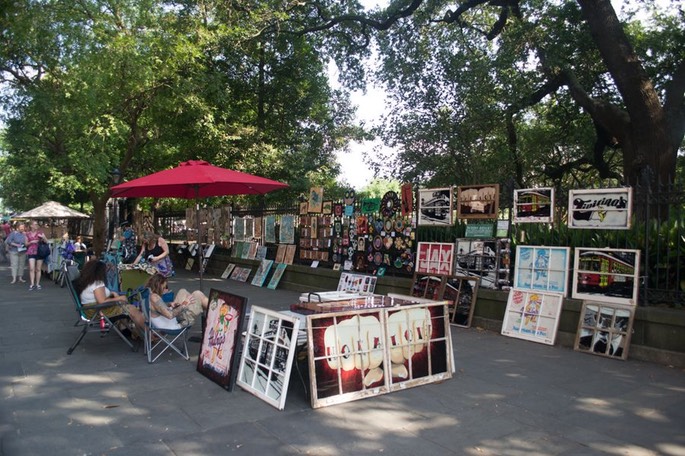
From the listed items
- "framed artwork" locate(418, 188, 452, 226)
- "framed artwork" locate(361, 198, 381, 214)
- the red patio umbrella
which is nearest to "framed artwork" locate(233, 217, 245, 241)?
"framed artwork" locate(361, 198, 381, 214)

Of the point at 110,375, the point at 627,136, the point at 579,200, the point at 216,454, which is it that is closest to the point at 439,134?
the point at 627,136

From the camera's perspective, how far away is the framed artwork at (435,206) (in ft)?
30.3

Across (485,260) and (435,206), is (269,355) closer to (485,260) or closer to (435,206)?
(485,260)

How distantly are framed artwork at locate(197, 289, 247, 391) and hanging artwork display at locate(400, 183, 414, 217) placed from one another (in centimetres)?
520

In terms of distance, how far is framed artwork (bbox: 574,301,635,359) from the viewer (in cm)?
655

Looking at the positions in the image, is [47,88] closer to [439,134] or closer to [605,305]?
[439,134]

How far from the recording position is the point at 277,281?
43.3 feet

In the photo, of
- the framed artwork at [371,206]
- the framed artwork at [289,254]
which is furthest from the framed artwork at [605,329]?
the framed artwork at [289,254]

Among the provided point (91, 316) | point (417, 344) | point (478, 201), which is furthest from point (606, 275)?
point (91, 316)

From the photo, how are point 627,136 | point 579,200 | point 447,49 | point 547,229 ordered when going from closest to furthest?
1. point 579,200
2. point 547,229
3. point 627,136
4. point 447,49

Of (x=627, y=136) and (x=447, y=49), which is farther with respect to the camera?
(x=447, y=49)

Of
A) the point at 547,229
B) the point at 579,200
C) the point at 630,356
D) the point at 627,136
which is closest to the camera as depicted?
the point at 630,356

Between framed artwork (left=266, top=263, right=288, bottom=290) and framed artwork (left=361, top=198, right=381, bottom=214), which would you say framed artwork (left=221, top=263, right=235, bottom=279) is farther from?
framed artwork (left=361, top=198, right=381, bottom=214)

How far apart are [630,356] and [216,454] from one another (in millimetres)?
5416
